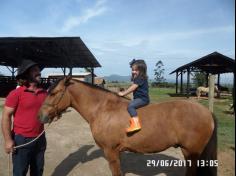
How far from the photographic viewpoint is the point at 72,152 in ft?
22.9

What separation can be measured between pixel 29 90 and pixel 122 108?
1409mm

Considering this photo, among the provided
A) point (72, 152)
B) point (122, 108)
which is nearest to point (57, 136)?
point (72, 152)

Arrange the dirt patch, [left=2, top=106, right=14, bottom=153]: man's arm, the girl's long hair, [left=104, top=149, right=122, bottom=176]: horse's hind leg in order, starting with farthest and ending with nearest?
1. the dirt patch
2. the girl's long hair
3. [left=104, top=149, right=122, bottom=176]: horse's hind leg
4. [left=2, top=106, right=14, bottom=153]: man's arm

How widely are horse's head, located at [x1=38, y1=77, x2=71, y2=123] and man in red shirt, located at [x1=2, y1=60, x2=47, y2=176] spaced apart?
1.01 feet

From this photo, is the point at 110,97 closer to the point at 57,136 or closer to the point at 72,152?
the point at 72,152

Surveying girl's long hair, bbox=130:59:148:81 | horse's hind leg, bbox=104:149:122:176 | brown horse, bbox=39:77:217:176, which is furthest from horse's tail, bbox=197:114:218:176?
girl's long hair, bbox=130:59:148:81

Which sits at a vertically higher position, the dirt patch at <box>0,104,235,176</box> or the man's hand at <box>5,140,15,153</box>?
the man's hand at <box>5,140,15,153</box>

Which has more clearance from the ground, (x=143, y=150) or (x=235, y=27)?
(x=235, y=27)

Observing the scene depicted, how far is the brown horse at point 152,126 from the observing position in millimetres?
4230

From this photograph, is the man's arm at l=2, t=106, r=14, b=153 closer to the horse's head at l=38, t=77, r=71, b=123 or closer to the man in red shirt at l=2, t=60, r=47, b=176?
the man in red shirt at l=2, t=60, r=47, b=176

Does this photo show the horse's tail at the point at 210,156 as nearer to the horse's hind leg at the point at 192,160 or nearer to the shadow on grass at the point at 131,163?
the horse's hind leg at the point at 192,160

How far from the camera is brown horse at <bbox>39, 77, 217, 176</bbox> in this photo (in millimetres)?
4230

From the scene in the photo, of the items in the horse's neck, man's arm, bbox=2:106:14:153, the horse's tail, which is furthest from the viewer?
the horse's neck

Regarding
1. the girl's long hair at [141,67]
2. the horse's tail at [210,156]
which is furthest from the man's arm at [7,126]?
the horse's tail at [210,156]
